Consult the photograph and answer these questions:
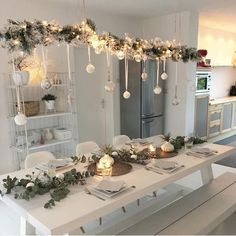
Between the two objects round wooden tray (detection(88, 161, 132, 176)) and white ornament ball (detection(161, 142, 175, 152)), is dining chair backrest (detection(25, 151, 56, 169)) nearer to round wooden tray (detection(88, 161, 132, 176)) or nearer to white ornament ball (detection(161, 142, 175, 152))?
round wooden tray (detection(88, 161, 132, 176))

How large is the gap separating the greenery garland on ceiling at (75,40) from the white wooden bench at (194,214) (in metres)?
1.56

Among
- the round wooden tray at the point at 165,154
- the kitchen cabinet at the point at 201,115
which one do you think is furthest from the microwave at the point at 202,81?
the round wooden tray at the point at 165,154

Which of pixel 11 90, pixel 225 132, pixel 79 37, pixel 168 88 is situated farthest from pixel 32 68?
pixel 225 132

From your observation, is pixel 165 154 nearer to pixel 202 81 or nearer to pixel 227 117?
pixel 202 81

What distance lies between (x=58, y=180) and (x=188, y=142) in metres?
1.70

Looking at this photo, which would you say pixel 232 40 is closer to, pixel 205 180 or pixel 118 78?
pixel 118 78

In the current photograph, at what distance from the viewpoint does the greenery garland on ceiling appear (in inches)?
73.1

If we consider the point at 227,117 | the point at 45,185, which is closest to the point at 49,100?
the point at 45,185

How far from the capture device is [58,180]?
198cm

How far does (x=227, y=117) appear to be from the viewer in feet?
20.3

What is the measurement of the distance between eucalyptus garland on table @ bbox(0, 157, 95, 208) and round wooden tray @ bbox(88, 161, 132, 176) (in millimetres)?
147

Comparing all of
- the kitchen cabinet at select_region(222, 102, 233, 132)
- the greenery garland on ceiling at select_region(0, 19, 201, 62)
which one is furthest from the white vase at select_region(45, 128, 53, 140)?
the kitchen cabinet at select_region(222, 102, 233, 132)

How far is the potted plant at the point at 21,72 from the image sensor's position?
6.60ft

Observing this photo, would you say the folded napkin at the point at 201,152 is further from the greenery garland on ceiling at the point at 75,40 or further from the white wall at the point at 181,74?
the white wall at the point at 181,74
